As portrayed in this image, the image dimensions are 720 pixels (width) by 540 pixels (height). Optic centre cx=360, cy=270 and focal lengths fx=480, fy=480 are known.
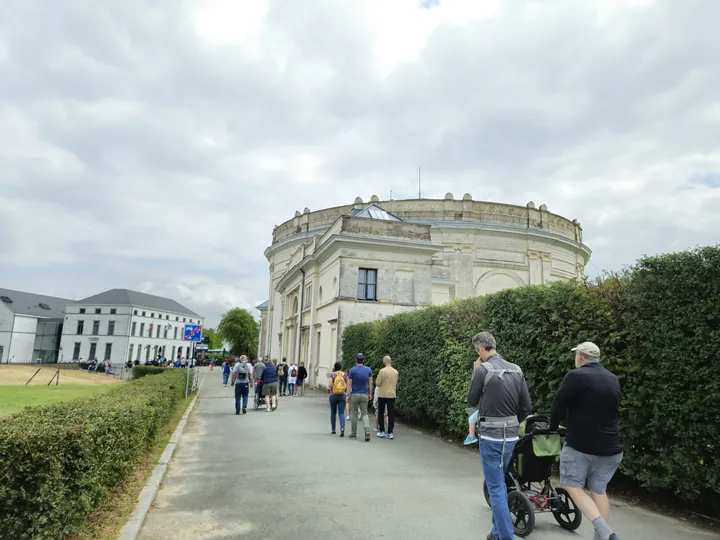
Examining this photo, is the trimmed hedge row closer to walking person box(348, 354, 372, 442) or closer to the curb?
walking person box(348, 354, 372, 442)

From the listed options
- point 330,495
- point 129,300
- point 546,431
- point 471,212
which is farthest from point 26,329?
point 546,431

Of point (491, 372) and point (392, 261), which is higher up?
point (392, 261)

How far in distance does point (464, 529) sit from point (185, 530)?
118 inches

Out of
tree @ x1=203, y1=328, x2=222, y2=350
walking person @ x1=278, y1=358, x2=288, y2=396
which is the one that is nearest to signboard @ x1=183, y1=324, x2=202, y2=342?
walking person @ x1=278, y1=358, x2=288, y2=396

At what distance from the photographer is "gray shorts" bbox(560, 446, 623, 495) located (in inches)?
168

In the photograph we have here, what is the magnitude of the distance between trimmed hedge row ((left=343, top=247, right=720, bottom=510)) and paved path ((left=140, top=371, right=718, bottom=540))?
75 centimetres

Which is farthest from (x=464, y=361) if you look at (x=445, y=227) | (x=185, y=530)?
(x=445, y=227)

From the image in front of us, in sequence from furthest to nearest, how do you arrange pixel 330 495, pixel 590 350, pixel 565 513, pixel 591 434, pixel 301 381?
pixel 301 381
pixel 330 495
pixel 565 513
pixel 590 350
pixel 591 434

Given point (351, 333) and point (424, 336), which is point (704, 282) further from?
point (351, 333)

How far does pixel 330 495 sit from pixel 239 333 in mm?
84152

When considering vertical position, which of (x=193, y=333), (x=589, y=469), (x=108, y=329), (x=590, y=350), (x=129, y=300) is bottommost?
(x=589, y=469)

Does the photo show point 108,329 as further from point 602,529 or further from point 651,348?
point 602,529

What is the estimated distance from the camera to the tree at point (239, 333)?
87.2m

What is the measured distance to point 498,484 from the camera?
449cm
